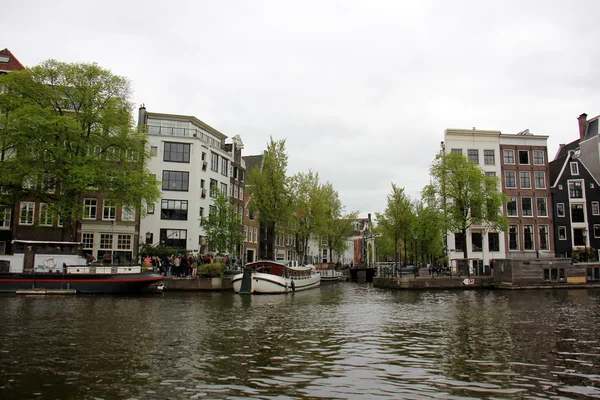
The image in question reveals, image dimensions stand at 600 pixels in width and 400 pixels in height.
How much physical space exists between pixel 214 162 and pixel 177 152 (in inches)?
212

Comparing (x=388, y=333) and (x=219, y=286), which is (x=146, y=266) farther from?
(x=388, y=333)

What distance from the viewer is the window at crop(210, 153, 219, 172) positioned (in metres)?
60.7

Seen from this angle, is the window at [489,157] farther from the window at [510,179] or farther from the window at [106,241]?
the window at [106,241]

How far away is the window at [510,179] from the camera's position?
60.9 metres

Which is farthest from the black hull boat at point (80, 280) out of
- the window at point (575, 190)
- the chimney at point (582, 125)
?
the chimney at point (582, 125)

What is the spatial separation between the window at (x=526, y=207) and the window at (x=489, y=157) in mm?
5953

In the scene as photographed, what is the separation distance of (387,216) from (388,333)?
50.1m

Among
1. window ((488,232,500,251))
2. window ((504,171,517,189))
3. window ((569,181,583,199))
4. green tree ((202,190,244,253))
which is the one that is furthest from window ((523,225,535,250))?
green tree ((202,190,244,253))

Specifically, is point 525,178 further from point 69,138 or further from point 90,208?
point 69,138

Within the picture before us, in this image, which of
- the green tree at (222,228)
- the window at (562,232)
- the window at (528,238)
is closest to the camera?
the green tree at (222,228)

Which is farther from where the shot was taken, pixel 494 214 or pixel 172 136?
pixel 172 136

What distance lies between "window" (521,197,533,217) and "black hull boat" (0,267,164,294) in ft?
152

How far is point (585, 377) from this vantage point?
10727 millimetres

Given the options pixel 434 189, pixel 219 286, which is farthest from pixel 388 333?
pixel 434 189
